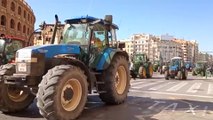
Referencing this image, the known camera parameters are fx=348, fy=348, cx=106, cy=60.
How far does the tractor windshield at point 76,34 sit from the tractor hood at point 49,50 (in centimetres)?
59

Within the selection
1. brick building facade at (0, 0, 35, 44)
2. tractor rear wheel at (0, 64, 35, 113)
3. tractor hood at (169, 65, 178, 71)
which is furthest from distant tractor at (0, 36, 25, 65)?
brick building facade at (0, 0, 35, 44)

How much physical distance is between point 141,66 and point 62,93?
25.2m

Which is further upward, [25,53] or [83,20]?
[83,20]

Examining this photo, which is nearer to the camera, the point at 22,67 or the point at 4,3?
the point at 22,67

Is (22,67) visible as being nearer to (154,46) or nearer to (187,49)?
(154,46)

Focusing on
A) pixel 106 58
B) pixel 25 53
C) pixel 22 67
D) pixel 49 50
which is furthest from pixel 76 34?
pixel 22 67

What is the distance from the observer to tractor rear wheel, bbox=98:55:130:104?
10422 mm

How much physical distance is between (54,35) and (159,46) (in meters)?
138

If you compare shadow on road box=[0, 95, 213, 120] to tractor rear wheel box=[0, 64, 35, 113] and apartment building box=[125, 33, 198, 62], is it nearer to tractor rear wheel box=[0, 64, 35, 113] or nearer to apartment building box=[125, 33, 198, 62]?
tractor rear wheel box=[0, 64, 35, 113]

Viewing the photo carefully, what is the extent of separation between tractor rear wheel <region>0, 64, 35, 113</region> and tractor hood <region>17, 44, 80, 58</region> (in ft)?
2.06

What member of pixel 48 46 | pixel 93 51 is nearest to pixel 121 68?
pixel 93 51

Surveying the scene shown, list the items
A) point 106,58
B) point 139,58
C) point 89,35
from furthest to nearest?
point 139,58 < point 106,58 < point 89,35

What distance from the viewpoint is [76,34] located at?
33.6 feet

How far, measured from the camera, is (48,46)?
336 inches
